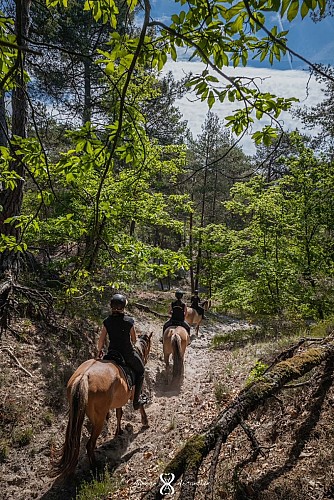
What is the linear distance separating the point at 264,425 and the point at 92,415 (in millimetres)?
2479

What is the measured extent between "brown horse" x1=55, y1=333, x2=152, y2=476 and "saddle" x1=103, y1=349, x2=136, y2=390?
0.38ft

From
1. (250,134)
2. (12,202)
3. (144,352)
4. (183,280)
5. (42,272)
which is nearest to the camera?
(250,134)

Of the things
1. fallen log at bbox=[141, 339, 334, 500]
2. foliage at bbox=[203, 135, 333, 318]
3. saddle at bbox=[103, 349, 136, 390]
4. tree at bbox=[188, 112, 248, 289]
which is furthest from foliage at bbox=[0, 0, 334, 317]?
tree at bbox=[188, 112, 248, 289]

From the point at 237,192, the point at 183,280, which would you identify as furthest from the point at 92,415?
the point at 183,280

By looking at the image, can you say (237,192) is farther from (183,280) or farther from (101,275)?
(183,280)

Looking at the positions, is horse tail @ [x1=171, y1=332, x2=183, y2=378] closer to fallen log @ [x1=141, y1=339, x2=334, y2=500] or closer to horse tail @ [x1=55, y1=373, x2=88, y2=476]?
horse tail @ [x1=55, y1=373, x2=88, y2=476]

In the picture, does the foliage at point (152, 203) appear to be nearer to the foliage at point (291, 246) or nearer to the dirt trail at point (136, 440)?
the foliage at point (291, 246)

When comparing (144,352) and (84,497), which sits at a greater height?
(144,352)

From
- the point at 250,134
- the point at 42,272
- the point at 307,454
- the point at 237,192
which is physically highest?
the point at 237,192

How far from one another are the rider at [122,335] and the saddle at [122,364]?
0.03 m

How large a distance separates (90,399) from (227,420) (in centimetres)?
259

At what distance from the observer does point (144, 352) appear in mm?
7629

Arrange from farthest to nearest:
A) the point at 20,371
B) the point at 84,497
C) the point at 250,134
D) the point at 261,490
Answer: the point at 20,371 → the point at 84,497 → the point at 261,490 → the point at 250,134

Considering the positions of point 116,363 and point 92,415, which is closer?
point 92,415
